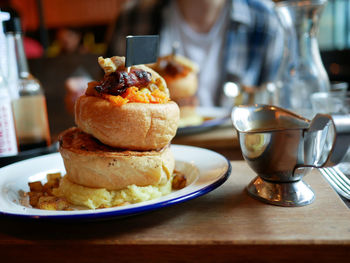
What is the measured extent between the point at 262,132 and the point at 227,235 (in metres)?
0.30

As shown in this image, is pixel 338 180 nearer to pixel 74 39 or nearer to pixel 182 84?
pixel 182 84

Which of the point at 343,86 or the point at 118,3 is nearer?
the point at 343,86

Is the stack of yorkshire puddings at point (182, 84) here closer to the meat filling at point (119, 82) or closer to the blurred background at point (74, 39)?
the blurred background at point (74, 39)

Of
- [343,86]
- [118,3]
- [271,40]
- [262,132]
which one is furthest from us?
[118,3]

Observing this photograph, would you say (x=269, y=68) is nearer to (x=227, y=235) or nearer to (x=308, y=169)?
(x=308, y=169)

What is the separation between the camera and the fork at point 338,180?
3.45 feet

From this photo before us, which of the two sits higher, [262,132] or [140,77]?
[140,77]

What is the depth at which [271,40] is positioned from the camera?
4.27 metres

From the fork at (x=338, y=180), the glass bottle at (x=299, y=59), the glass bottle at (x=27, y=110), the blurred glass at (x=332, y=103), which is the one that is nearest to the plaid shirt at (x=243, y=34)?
the glass bottle at (x=299, y=59)

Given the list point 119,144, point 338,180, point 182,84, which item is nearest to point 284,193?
point 338,180

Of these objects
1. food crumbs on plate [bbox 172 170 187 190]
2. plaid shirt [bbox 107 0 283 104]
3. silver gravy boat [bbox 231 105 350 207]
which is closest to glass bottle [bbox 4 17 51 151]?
food crumbs on plate [bbox 172 170 187 190]

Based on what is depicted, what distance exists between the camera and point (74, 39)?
6.53 m

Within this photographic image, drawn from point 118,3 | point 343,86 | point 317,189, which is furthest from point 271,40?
point 317,189

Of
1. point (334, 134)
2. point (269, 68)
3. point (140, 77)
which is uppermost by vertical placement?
point (140, 77)
